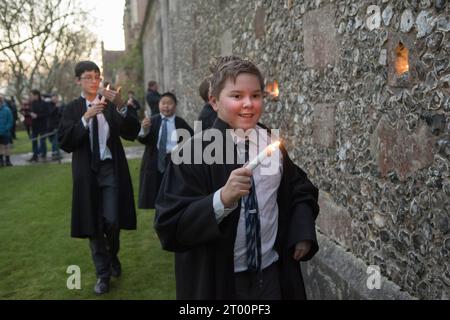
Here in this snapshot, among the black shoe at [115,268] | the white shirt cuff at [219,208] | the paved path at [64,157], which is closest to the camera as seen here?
the white shirt cuff at [219,208]

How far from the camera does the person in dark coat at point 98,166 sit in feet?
13.9

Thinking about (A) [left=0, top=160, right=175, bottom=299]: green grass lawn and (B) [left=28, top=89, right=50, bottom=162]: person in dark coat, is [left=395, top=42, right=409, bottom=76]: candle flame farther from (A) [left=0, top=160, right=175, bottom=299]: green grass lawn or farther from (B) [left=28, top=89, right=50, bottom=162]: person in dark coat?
(B) [left=28, top=89, right=50, bottom=162]: person in dark coat

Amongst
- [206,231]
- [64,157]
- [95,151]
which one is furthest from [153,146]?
[64,157]

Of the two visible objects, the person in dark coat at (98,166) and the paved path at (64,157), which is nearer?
the person in dark coat at (98,166)

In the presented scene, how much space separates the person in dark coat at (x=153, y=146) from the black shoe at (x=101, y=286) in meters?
1.21

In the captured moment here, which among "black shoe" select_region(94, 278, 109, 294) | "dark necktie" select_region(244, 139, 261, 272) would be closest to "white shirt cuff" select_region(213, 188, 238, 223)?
"dark necktie" select_region(244, 139, 261, 272)

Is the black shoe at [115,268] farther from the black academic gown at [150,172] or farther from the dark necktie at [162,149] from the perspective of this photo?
the dark necktie at [162,149]

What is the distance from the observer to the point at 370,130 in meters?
3.01

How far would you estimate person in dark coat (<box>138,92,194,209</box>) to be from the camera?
17.8 feet

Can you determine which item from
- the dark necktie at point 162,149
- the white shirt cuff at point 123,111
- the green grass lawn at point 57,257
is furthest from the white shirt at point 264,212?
the dark necktie at point 162,149

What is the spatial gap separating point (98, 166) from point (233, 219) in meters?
2.47

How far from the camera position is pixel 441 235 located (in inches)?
92.8

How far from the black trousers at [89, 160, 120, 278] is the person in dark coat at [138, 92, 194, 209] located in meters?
1.06
